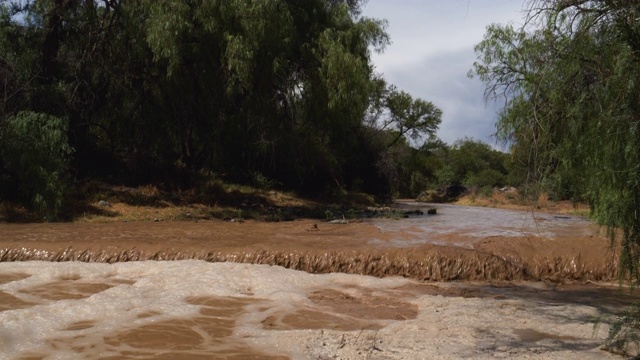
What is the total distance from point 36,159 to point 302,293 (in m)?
9.10

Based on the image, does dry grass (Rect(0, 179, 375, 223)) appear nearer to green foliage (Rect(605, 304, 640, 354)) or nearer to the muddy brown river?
the muddy brown river

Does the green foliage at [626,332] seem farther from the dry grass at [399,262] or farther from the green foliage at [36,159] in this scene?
the green foliage at [36,159]

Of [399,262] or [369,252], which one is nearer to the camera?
[399,262]

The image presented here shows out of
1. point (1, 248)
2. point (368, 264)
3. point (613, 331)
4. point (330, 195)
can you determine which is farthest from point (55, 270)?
point (330, 195)

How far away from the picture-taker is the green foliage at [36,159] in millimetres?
13938

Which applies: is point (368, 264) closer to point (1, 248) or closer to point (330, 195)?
point (1, 248)

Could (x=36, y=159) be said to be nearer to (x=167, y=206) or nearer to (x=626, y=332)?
(x=167, y=206)

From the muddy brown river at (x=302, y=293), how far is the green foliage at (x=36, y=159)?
4.11 feet

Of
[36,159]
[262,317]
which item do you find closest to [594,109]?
[262,317]

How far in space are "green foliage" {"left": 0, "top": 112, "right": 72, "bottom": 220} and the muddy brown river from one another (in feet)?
4.11

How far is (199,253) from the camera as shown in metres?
10.1

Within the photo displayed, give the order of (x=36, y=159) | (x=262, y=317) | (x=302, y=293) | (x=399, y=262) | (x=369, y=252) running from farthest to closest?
(x=36, y=159), (x=369, y=252), (x=399, y=262), (x=302, y=293), (x=262, y=317)

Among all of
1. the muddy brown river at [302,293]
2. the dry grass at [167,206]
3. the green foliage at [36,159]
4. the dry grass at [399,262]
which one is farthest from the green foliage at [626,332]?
the green foliage at [36,159]

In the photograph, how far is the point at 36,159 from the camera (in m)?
14.1
